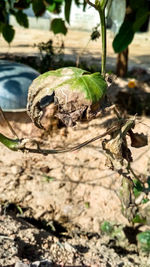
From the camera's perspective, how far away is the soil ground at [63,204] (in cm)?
228

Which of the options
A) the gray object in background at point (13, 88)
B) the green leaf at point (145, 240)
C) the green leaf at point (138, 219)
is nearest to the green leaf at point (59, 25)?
the gray object in background at point (13, 88)

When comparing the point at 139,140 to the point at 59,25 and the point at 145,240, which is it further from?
the point at 59,25

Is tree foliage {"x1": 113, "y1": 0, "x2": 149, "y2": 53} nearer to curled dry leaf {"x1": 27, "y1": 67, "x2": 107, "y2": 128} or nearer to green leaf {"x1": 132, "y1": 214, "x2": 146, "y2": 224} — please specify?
green leaf {"x1": 132, "y1": 214, "x2": 146, "y2": 224}

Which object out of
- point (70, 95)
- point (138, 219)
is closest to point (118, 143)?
point (70, 95)

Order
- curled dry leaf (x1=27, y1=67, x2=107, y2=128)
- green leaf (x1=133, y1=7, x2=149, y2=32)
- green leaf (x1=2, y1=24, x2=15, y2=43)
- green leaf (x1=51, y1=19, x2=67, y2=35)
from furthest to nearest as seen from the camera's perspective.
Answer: green leaf (x1=2, y1=24, x2=15, y2=43) < green leaf (x1=51, y1=19, x2=67, y2=35) < green leaf (x1=133, y1=7, x2=149, y2=32) < curled dry leaf (x1=27, y1=67, x2=107, y2=128)

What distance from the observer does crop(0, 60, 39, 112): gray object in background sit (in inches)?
133

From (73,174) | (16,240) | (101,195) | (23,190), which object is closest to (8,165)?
(23,190)

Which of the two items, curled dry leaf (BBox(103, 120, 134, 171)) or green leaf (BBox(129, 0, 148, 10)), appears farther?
green leaf (BBox(129, 0, 148, 10))

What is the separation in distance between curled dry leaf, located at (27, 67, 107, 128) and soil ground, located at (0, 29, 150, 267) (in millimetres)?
1063

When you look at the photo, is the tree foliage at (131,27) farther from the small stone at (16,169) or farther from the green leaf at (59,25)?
the small stone at (16,169)

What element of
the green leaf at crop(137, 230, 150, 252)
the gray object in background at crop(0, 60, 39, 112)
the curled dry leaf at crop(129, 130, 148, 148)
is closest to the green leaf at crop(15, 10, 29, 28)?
the gray object in background at crop(0, 60, 39, 112)

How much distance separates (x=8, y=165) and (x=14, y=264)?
120cm

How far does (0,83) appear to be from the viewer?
3.43m

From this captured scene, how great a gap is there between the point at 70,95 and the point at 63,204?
1802 mm
